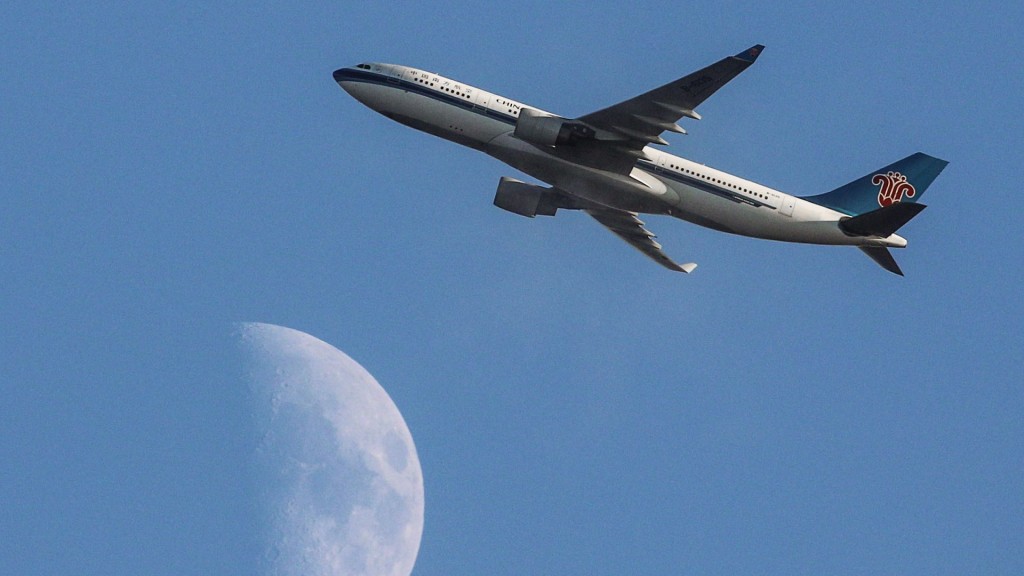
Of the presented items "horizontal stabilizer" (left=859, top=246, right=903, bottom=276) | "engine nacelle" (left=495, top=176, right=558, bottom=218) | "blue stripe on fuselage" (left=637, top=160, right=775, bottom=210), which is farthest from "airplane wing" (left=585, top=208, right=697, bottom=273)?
"horizontal stabilizer" (left=859, top=246, right=903, bottom=276)

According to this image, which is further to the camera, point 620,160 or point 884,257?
point 884,257

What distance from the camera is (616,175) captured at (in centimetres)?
5984

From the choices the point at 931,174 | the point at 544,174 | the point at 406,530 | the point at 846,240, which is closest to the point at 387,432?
the point at 406,530

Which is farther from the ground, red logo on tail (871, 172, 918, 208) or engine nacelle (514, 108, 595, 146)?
red logo on tail (871, 172, 918, 208)

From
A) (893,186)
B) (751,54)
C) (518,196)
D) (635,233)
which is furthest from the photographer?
(635,233)

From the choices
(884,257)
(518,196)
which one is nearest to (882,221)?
(884,257)

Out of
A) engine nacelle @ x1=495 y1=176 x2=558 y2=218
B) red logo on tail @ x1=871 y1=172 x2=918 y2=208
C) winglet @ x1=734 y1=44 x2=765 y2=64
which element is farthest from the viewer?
red logo on tail @ x1=871 y1=172 x2=918 y2=208

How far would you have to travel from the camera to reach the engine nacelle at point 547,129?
58.0 m

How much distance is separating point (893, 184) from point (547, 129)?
1857cm

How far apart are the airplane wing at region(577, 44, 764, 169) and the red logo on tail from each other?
43.8 feet

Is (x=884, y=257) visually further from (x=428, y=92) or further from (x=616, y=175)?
(x=428, y=92)

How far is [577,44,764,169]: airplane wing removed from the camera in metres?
54.1

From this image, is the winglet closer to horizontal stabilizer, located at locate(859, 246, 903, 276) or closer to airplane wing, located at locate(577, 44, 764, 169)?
airplane wing, located at locate(577, 44, 764, 169)

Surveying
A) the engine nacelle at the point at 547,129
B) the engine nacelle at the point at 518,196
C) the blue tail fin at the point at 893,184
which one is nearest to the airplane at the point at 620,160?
the engine nacelle at the point at 547,129
